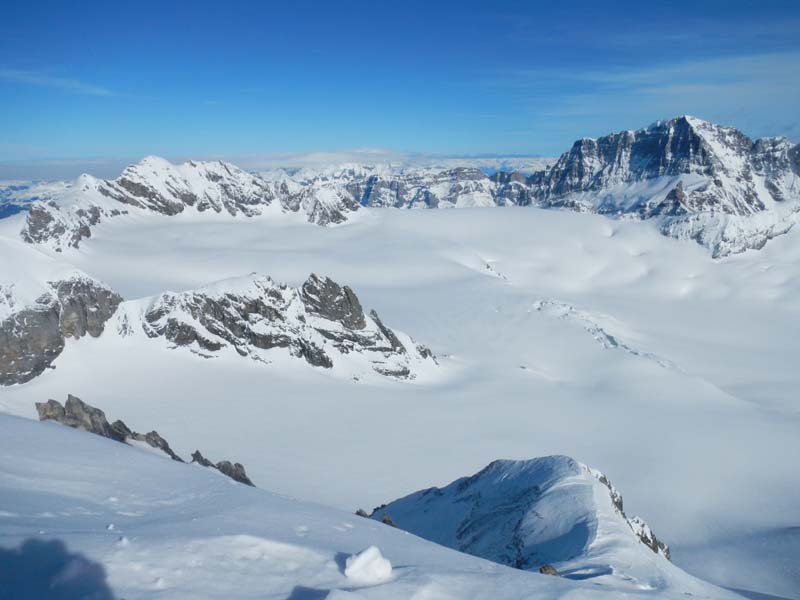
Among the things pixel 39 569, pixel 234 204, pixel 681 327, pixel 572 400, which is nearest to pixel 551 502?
pixel 39 569

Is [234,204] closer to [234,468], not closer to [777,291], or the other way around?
[234,468]

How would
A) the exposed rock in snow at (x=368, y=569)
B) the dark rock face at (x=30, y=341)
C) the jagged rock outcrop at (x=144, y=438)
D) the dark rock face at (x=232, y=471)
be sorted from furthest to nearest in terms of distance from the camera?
the dark rock face at (x=30, y=341) → the jagged rock outcrop at (x=144, y=438) → the dark rock face at (x=232, y=471) → the exposed rock in snow at (x=368, y=569)

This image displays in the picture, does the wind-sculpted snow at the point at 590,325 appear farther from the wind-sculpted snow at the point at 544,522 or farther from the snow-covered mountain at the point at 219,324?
the wind-sculpted snow at the point at 544,522

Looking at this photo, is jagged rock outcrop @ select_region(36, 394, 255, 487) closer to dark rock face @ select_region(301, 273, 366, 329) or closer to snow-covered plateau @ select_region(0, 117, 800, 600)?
snow-covered plateau @ select_region(0, 117, 800, 600)

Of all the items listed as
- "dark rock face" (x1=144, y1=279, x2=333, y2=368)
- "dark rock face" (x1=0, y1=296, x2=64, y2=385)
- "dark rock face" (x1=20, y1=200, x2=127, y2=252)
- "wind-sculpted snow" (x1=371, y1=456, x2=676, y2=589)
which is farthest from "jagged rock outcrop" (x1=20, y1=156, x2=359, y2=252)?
"wind-sculpted snow" (x1=371, y1=456, x2=676, y2=589)

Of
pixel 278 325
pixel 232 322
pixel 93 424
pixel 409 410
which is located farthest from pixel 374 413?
pixel 93 424

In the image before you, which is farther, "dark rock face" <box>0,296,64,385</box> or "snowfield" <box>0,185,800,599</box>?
"dark rock face" <box>0,296,64,385</box>

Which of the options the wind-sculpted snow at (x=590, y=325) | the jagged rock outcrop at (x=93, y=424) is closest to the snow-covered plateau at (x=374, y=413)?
the wind-sculpted snow at (x=590, y=325)
